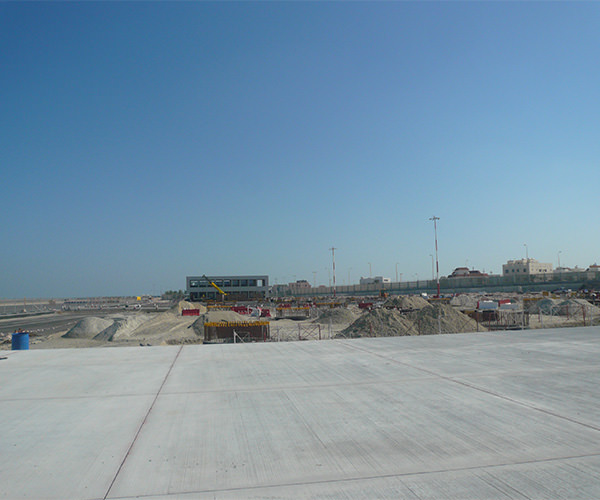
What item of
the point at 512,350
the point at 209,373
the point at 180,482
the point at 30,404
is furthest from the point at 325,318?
the point at 180,482

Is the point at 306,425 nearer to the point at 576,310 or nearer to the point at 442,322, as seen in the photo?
the point at 442,322

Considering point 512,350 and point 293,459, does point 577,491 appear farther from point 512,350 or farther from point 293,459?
point 512,350

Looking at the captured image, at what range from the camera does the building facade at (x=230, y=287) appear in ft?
389

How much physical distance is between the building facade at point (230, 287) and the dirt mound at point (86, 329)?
7641 cm

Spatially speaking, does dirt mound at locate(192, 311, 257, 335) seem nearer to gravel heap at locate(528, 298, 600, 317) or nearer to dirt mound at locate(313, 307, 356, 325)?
dirt mound at locate(313, 307, 356, 325)

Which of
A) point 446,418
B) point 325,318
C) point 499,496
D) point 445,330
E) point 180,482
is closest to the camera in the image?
point 499,496

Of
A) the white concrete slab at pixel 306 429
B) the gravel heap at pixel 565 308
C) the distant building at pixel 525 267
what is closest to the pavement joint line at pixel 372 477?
the white concrete slab at pixel 306 429

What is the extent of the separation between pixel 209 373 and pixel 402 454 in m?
6.92

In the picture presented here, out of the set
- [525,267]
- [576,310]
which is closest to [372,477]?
[576,310]

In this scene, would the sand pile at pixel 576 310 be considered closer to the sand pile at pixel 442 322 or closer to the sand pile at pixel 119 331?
the sand pile at pixel 442 322

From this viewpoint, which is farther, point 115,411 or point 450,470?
point 115,411

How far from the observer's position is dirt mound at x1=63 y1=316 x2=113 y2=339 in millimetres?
36844

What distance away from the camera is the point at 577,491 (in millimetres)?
4543

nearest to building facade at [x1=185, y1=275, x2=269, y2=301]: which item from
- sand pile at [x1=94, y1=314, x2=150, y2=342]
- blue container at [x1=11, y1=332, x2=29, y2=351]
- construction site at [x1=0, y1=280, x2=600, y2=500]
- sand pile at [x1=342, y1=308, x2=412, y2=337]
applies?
sand pile at [x1=94, y1=314, x2=150, y2=342]
